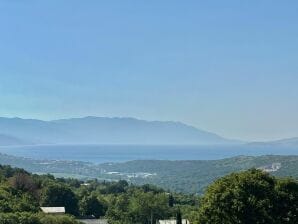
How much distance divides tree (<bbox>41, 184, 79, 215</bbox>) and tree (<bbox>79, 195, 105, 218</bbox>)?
1.19 meters

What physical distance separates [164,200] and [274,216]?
90.4 feet

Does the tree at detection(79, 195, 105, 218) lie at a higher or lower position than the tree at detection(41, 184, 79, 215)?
lower

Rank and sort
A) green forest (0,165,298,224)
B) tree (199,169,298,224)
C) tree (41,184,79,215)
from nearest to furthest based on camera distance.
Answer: tree (199,169,298,224) < green forest (0,165,298,224) < tree (41,184,79,215)

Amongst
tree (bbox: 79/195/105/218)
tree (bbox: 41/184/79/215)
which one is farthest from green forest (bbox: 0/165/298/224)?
tree (bbox: 79/195/105/218)

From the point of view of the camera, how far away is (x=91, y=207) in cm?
5494

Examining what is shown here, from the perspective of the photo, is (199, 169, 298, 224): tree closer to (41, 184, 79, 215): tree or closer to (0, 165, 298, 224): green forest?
(0, 165, 298, 224): green forest

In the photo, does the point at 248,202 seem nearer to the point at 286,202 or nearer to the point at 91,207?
the point at 286,202

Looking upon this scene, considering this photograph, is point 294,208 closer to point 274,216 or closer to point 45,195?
point 274,216

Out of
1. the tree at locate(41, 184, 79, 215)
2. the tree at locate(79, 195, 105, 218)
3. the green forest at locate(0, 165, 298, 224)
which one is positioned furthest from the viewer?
the tree at locate(79, 195, 105, 218)

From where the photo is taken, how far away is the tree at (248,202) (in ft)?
81.3

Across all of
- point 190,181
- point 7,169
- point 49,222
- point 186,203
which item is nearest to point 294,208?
point 49,222

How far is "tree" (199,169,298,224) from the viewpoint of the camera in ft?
81.3

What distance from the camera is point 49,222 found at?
3381 centimetres

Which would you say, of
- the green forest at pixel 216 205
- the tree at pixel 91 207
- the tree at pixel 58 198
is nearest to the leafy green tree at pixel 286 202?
the green forest at pixel 216 205
